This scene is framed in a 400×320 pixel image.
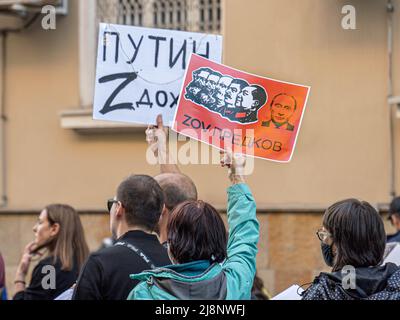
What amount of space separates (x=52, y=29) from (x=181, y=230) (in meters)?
6.26

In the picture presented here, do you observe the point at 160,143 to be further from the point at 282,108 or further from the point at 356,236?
the point at 356,236

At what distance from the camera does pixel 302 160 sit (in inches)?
344

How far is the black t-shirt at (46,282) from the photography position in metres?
5.61

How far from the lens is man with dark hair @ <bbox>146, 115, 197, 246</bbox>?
487 cm

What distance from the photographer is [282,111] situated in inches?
189

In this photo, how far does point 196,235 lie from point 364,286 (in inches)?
25.6

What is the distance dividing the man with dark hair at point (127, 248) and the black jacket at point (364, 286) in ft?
2.65

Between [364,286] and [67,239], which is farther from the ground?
[364,286]

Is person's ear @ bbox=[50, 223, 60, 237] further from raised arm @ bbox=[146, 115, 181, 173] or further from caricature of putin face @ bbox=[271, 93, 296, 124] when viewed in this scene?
caricature of putin face @ bbox=[271, 93, 296, 124]

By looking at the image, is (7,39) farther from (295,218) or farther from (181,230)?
(181,230)

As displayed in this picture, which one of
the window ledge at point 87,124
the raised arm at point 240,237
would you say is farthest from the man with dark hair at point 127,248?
the window ledge at point 87,124

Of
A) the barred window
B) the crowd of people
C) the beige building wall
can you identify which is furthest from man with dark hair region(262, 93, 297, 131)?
the barred window

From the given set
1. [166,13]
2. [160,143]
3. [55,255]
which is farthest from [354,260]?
[166,13]

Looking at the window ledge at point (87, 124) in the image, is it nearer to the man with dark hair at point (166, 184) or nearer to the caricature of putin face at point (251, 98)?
the man with dark hair at point (166, 184)
